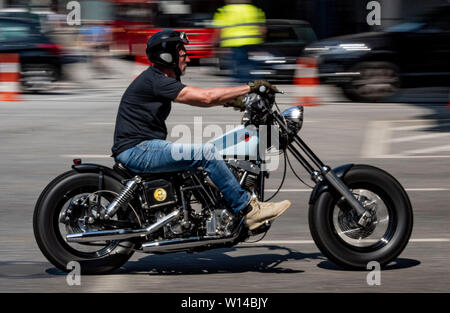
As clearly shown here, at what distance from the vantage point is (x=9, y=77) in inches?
658

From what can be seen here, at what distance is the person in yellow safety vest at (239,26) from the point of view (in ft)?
52.1

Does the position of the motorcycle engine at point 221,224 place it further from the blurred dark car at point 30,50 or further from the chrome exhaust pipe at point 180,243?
the blurred dark car at point 30,50

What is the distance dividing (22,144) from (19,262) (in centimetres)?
579

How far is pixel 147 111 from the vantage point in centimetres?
596

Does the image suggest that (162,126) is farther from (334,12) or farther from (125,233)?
(334,12)

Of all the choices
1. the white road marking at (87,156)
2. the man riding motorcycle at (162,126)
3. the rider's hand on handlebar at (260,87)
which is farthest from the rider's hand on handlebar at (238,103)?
the white road marking at (87,156)

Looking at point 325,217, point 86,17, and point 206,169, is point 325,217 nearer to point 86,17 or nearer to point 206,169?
point 206,169

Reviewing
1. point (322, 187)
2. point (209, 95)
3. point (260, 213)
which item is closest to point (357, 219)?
point (322, 187)

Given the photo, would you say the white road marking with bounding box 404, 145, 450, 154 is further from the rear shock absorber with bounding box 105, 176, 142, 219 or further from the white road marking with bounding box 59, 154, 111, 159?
the rear shock absorber with bounding box 105, 176, 142, 219

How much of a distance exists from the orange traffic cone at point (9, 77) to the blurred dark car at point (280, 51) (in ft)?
14.2

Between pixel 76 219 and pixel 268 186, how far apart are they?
3849 millimetres

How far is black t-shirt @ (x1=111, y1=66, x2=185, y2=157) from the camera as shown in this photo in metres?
5.92

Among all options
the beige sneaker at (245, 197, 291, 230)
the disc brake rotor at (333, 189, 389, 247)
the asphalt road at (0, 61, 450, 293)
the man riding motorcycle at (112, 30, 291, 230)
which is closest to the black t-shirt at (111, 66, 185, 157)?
the man riding motorcycle at (112, 30, 291, 230)
